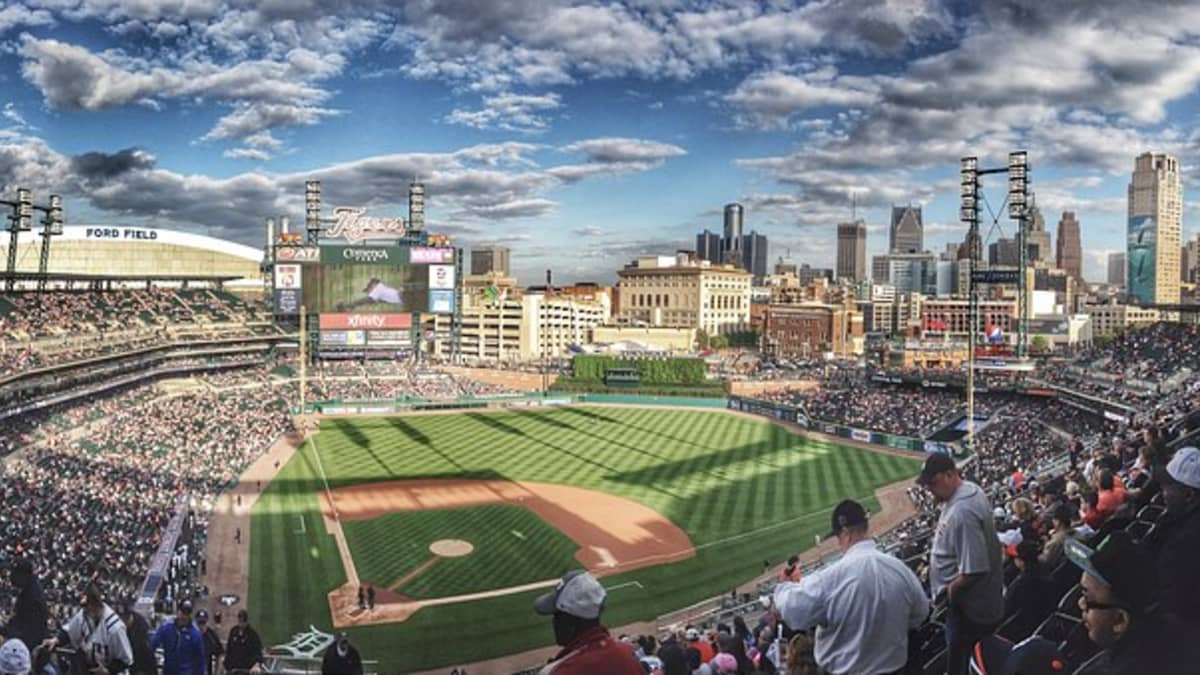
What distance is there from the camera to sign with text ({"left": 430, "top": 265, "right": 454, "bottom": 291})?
6316cm

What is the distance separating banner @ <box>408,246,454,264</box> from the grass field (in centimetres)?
1157

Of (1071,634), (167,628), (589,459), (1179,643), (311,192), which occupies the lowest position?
(589,459)

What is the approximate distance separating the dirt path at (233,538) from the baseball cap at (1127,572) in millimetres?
21910

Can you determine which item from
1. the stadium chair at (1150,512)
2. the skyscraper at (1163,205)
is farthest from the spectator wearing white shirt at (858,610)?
the skyscraper at (1163,205)

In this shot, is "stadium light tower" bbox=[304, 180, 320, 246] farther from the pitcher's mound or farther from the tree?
the tree

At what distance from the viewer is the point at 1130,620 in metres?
3.74

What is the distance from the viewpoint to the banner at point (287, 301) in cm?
6078

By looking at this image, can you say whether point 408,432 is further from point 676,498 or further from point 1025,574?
point 1025,574

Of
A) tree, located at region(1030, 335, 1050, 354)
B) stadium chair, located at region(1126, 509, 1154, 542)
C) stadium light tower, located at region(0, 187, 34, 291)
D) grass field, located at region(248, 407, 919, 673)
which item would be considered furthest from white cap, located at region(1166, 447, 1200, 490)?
tree, located at region(1030, 335, 1050, 354)

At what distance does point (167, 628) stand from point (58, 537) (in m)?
18.1

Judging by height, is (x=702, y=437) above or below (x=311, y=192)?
below

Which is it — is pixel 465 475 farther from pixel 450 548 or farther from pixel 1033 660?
pixel 1033 660

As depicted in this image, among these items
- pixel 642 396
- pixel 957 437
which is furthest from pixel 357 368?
pixel 957 437

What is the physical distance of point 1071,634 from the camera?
5.66 m
